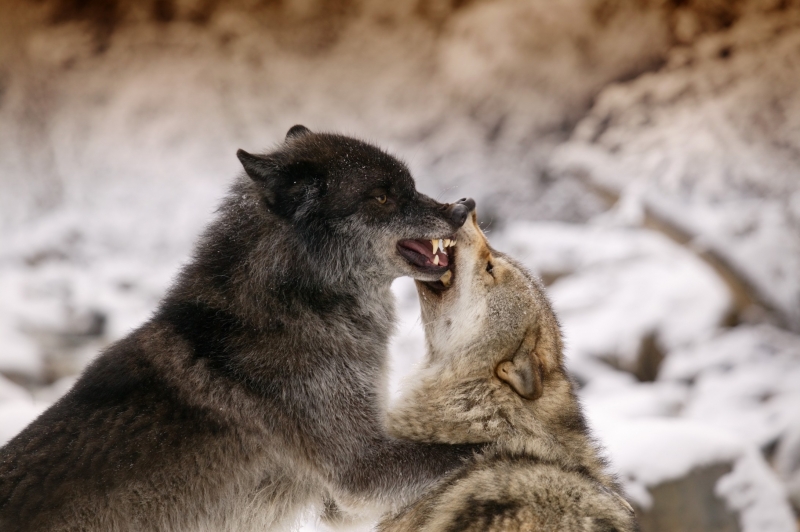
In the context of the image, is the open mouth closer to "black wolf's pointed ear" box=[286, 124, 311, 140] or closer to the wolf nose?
the wolf nose

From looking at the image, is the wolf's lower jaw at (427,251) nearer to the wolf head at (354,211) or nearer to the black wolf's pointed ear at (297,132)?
the wolf head at (354,211)

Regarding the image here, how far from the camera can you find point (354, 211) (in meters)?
3.33

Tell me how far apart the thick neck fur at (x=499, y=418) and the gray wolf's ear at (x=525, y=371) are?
49mm

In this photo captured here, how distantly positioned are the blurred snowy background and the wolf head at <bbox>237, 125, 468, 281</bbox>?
3295mm

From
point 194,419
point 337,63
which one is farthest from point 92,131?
point 194,419

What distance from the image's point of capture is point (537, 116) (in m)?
8.32

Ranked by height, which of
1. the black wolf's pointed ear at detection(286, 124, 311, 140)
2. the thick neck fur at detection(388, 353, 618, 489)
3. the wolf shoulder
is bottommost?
the wolf shoulder

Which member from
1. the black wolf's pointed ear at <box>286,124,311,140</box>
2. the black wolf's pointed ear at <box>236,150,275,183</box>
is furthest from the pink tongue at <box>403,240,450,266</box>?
the black wolf's pointed ear at <box>286,124,311,140</box>

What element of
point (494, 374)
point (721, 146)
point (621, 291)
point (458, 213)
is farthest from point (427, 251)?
point (721, 146)

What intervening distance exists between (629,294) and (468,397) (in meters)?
4.37

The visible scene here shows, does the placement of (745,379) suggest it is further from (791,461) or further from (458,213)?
(458,213)

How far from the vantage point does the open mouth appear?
334 cm

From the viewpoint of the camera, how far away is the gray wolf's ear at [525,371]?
3.01 metres

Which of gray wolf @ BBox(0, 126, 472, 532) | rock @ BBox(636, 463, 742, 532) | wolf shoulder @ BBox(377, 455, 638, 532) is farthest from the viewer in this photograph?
rock @ BBox(636, 463, 742, 532)
